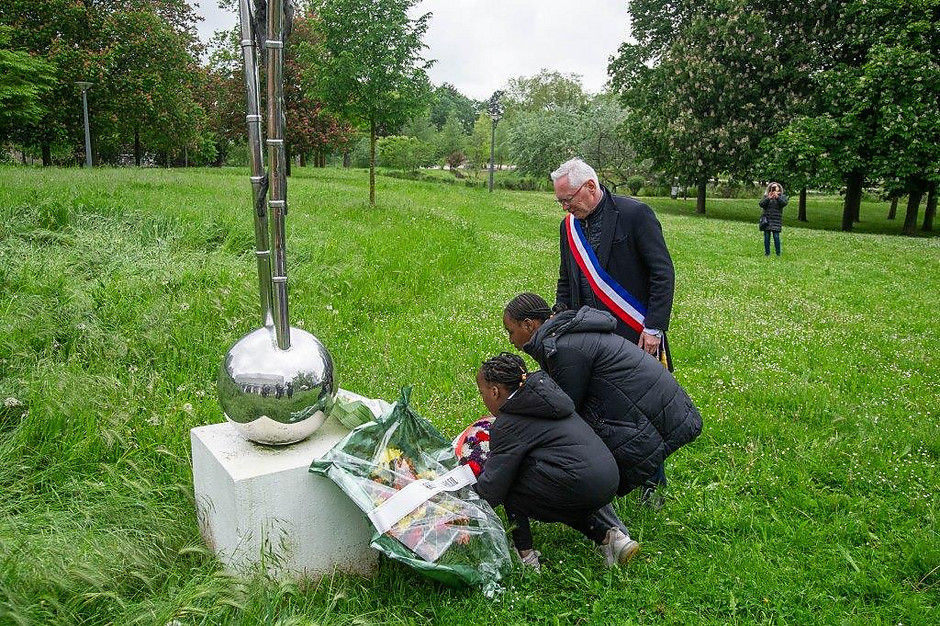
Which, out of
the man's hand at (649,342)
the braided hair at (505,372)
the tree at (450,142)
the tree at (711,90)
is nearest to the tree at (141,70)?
the tree at (711,90)

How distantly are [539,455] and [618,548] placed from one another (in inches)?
28.1

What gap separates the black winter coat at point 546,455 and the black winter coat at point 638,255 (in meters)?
1.12

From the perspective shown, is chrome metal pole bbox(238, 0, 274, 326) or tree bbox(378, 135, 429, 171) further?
tree bbox(378, 135, 429, 171)

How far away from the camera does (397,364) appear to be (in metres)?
6.46

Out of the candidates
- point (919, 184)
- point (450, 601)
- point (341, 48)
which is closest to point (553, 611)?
point (450, 601)

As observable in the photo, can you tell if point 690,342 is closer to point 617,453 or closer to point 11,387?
point 617,453

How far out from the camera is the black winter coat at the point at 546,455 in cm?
333

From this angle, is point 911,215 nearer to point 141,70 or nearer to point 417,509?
point 417,509

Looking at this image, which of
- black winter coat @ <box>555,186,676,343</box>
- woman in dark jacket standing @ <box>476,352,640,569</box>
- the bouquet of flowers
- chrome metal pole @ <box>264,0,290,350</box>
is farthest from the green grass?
chrome metal pole @ <box>264,0,290,350</box>

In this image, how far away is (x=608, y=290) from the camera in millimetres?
4258

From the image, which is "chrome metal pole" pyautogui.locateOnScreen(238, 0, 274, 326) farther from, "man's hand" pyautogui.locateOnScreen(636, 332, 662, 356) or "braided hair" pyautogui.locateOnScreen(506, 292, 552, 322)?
"man's hand" pyautogui.locateOnScreen(636, 332, 662, 356)

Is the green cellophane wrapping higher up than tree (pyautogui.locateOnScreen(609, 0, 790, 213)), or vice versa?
tree (pyautogui.locateOnScreen(609, 0, 790, 213))

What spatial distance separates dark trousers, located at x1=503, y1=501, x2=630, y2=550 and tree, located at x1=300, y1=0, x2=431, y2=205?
1364cm

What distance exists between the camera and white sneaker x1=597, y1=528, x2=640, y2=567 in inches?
140
